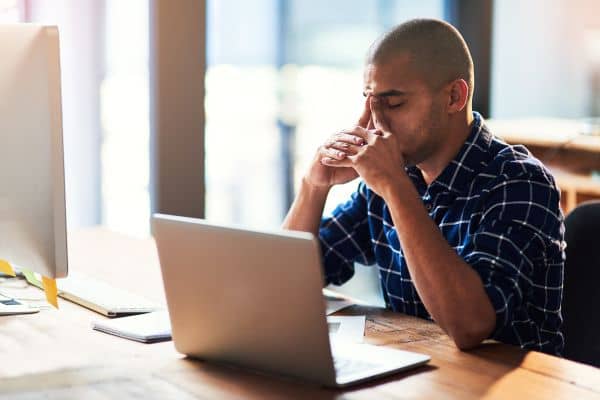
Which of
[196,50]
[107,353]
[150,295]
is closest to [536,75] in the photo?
[196,50]

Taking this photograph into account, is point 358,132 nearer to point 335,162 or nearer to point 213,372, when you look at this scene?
point 335,162

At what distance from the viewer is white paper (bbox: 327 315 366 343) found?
4.87ft

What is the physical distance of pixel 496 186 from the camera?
5.38 ft

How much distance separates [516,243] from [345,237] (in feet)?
1.63

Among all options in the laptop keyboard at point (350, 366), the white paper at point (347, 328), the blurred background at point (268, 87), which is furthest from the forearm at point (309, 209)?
the blurred background at point (268, 87)

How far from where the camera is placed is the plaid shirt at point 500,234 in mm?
1548

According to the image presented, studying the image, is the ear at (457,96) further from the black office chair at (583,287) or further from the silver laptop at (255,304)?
the silver laptop at (255,304)

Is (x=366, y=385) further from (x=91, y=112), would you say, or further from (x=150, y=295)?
(x=91, y=112)

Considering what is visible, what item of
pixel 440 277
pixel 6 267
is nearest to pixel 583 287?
pixel 440 277

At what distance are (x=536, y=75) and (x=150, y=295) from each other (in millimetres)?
3203

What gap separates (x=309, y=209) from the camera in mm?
1949

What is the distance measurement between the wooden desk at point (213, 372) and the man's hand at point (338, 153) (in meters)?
0.32

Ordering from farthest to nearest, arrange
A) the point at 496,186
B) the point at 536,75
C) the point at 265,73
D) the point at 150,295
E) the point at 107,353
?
the point at 536,75, the point at 265,73, the point at 150,295, the point at 496,186, the point at 107,353

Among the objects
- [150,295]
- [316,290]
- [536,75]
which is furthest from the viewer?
[536,75]
